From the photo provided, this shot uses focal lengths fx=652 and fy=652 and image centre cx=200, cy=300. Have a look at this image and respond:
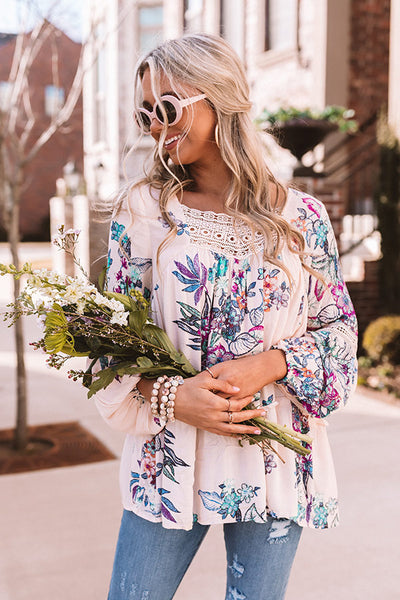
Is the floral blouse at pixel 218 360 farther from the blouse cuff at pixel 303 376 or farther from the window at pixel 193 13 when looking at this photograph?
the window at pixel 193 13

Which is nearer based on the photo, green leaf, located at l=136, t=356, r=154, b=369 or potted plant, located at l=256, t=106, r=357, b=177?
green leaf, located at l=136, t=356, r=154, b=369

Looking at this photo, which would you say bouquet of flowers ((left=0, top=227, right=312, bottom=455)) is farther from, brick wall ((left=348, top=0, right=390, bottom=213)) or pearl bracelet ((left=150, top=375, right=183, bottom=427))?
brick wall ((left=348, top=0, right=390, bottom=213))

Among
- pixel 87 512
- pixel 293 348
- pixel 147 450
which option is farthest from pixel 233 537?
pixel 87 512

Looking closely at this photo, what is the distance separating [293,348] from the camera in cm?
165

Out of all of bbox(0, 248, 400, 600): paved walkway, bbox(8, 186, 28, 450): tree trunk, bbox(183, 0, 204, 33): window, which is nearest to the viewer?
bbox(0, 248, 400, 600): paved walkway

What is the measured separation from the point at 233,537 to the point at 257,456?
22cm

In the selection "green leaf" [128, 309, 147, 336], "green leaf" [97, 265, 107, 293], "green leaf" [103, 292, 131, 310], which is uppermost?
"green leaf" [97, 265, 107, 293]

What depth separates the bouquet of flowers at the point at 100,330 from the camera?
1.47 m

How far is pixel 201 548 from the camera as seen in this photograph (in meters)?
3.25

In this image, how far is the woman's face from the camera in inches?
63.3

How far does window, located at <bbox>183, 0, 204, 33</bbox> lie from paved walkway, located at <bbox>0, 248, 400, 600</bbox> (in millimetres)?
9581

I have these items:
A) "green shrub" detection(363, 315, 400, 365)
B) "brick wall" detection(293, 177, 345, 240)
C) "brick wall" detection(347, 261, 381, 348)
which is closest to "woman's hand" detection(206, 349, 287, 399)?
"green shrub" detection(363, 315, 400, 365)

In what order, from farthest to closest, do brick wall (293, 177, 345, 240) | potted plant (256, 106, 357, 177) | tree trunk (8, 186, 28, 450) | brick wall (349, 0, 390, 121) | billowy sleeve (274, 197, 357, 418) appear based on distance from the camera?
brick wall (349, 0, 390, 121)
brick wall (293, 177, 345, 240)
potted plant (256, 106, 357, 177)
tree trunk (8, 186, 28, 450)
billowy sleeve (274, 197, 357, 418)

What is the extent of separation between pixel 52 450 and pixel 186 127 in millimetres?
3395
